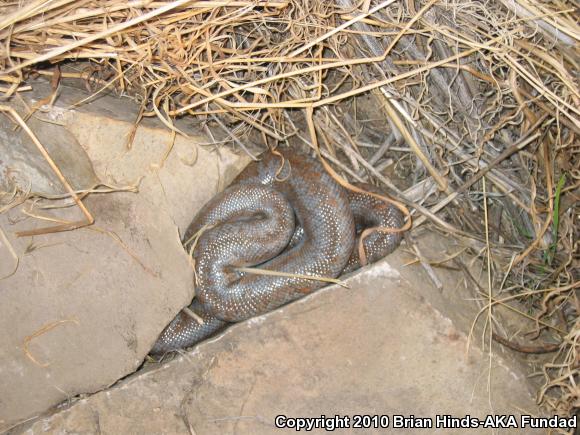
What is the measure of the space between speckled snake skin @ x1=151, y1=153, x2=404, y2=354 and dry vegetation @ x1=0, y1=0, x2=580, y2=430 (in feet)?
0.57

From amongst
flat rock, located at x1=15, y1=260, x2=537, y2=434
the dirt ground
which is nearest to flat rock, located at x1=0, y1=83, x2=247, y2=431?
the dirt ground

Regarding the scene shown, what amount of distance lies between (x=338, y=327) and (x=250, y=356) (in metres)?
0.49

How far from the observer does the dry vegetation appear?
2.90 m

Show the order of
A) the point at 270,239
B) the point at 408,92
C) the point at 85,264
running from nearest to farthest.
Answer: the point at 85,264 < the point at 408,92 < the point at 270,239

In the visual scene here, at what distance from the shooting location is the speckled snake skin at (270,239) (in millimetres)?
3338

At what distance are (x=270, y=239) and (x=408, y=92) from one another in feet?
3.71

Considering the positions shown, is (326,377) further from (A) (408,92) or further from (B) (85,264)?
(A) (408,92)

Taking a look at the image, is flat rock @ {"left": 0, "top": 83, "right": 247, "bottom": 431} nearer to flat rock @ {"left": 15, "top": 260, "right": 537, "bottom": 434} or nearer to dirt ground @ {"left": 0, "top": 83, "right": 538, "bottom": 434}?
dirt ground @ {"left": 0, "top": 83, "right": 538, "bottom": 434}

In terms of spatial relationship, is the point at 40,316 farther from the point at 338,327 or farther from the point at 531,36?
the point at 531,36

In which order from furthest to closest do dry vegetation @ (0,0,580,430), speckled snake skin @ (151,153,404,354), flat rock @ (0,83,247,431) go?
speckled snake skin @ (151,153,404,354), flat rock @ (0,83,247,431), dry vegetation @ (0,0,580,430)

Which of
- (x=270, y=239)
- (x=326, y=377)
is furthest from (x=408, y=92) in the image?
(x=326, y=377)

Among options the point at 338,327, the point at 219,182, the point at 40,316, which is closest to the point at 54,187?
the point at 40,316

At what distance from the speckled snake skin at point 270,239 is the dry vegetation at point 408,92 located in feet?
0.57

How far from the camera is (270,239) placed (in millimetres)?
3438
